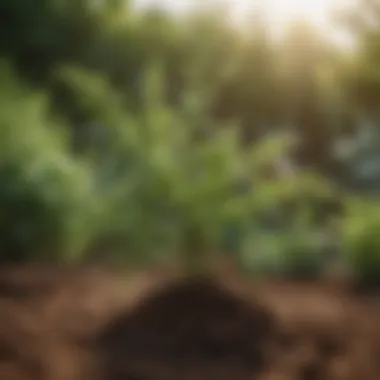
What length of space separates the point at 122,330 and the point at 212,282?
112 mm

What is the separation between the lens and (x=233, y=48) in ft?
3.26

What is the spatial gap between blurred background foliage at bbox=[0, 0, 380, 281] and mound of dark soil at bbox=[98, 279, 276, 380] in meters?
0.04

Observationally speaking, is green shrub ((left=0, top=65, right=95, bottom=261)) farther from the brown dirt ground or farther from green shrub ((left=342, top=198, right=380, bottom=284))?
green shrub ((left=342, top=198, right=380, bottom=284))

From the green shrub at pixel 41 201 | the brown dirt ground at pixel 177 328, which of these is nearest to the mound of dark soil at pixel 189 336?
the brown dirt ground at pixel 177 328

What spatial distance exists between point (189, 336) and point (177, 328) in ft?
0.05

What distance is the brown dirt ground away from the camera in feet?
2.58

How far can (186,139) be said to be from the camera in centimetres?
88

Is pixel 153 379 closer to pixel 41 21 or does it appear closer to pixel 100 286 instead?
pixel 100 286

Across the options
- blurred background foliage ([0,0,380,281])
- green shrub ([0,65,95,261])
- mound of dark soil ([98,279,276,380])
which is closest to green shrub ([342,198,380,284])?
blurred background foliage ([0,0,380,281])

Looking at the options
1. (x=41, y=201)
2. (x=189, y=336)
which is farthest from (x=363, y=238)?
(x=41, y=201)

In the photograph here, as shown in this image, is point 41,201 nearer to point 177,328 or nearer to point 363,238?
point 177,328

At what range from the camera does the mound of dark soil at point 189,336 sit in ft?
2.58

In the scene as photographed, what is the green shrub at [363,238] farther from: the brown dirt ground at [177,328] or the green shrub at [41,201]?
the green shrub at [41,201]

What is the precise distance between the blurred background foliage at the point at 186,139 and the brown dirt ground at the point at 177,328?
0.03 metres
